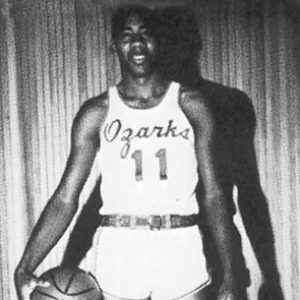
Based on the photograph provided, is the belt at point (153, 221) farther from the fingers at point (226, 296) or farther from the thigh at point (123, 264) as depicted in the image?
the fingers at point (226, 296)

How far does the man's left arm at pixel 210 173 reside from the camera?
217cm

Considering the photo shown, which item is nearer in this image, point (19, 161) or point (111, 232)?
point (111, 232)

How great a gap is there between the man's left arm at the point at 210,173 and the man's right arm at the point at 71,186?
0.34 meters

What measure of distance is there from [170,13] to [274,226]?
1166mm

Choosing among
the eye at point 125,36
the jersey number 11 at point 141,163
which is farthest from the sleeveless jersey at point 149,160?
the eye at point 125,36

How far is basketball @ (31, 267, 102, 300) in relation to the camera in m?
2.09

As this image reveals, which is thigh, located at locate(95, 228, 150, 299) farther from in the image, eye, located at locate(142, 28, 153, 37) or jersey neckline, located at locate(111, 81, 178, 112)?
eye, located at locate(142, 28, 153, 37)

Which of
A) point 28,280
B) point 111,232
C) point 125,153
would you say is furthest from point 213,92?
point 28,280

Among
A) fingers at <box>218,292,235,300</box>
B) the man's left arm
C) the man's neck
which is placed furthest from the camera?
the man's neck

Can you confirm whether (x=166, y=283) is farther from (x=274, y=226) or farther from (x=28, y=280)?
(x=274, y=226)

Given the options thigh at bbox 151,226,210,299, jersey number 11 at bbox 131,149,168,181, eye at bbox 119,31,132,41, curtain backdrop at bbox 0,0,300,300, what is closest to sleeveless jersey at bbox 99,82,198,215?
jersey number 11 at bbox 131,149,168,181

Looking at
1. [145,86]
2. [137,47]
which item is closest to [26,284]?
[145,86]

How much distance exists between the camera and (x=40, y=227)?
2.28 m

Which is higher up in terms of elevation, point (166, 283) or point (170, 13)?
point (170, 13)
